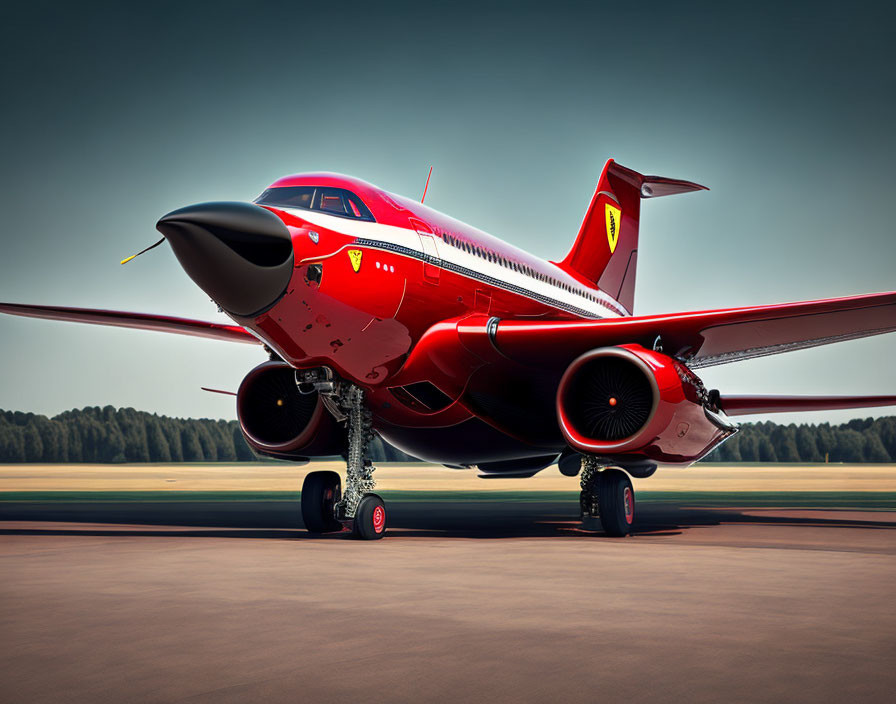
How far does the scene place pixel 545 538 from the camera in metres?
12.9

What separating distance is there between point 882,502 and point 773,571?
1766cm

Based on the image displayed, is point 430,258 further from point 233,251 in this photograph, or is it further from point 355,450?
point 233,251

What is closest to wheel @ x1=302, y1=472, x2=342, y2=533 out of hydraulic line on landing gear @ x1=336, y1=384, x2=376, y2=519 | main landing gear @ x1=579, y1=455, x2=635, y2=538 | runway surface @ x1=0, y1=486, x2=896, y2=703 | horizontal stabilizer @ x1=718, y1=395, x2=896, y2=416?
hydraulic line on landing gear @ x1=336, y1=384, x2=376, y2=519

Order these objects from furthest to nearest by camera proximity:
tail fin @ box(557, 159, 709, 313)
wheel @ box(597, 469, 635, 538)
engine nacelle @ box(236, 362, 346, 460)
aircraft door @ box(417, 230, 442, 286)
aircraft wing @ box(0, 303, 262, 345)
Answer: tail fin @ box(557, 159, 709, 313) → aircraft wing @ box(0, 303, 262, 345) → engine nacelle @ box(236, 362, 346, 460) → wheel @ box(597, 469, 635, 538) → aircraft door @ box(417, 230, 442, 286)

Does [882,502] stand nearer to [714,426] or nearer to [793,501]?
[793,501]

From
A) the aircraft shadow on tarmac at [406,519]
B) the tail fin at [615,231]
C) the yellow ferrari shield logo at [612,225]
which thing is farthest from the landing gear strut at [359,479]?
the yellow ferrari shield logo at [612,225]

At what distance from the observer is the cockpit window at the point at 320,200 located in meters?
12.0

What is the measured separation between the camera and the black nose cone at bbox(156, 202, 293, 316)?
10.4m

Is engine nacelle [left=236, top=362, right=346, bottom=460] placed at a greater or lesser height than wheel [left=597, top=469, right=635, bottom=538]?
greater

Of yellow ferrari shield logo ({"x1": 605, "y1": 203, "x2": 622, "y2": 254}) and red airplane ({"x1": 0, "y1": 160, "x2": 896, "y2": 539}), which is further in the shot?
yellow ferrari shield logo ({"x1": 605, "y1": 203, "x2": 622, "y2": 254})

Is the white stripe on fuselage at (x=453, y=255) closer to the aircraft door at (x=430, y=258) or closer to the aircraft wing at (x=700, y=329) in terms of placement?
the aircraft door at (x=430, y=258)

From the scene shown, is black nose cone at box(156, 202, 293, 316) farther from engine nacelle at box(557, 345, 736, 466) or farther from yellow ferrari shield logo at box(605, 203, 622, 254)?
yellow ferrari shield logo at box(605, 203, 622, 254)

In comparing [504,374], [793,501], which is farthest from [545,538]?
[793,501]

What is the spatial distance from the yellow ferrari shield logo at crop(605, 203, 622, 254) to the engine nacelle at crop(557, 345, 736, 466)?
376 inches
